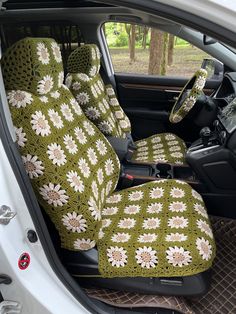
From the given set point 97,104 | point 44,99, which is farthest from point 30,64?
point 97,104

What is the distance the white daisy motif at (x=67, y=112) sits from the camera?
1564 mm

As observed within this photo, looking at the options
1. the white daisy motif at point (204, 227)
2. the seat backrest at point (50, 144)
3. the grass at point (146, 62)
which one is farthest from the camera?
the grass at point (146, 62)

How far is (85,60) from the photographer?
2.28m

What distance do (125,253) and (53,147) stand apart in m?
0.48

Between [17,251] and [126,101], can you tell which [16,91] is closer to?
[17,251]

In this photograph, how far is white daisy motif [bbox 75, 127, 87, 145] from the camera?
1.60 m

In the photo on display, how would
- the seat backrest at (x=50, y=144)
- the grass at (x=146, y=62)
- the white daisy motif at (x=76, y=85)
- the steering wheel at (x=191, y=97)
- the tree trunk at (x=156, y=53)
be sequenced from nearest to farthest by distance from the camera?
the seat backrest at (x=50, y=144) → the steering wheel at (x=191, y=97) → the white daisy motif at (x=76, y=85) → the grass at (x=146, y=62) → the tree trunk at (x=156, y=53)

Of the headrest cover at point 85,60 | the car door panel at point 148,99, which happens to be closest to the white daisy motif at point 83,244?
the headrest cover at point 85,60

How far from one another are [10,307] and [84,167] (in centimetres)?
59

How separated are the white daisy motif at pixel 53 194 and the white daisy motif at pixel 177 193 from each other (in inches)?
24.8

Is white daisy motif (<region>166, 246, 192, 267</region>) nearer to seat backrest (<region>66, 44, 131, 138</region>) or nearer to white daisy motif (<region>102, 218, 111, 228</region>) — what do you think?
white daisy motif (<region>102, 218, 111, 228</region>)

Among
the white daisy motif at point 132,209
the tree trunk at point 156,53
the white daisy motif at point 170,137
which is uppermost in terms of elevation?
the white daisy motif at point 132,209

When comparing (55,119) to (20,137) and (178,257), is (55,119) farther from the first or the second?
(178,257)

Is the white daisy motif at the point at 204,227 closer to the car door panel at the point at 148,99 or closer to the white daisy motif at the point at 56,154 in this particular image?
the white daisy motif at the point at 56,154
